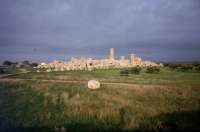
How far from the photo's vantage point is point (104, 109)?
651 inches

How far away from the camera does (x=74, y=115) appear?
15.8 m

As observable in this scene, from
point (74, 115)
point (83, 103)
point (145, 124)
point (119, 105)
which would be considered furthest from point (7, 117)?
point (145, 124)

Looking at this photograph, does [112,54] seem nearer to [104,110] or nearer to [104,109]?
[104,109]

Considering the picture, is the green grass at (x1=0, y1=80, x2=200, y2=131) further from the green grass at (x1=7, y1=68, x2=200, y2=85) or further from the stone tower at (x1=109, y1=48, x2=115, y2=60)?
the stone tower at (x1=109, y1=48, x2=115, y2=60)

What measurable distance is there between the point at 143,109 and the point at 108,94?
6.04 m

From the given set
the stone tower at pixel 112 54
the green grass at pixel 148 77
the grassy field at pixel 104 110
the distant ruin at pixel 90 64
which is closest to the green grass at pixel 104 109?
the grassy field at pixel 104 110

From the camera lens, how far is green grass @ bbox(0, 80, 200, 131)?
13.2 meters

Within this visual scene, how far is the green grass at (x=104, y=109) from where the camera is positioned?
43.4 feet

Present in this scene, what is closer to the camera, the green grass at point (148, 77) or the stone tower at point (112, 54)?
the green grass at point (148, 77)

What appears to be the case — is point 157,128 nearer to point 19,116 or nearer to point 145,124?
point 145,124

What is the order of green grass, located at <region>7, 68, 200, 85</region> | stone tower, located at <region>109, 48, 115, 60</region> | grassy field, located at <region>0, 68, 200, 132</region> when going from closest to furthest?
grassy field, located at <region>0, 68, 200, 132</region>
green grass, located at <region>7, 68, 200, 85</region>
stone tower, located at <region>109, 48, 115, 60</region>

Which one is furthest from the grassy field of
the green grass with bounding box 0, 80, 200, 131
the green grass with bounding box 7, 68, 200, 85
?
the green grass with bounding box 7, 68, 200, 85

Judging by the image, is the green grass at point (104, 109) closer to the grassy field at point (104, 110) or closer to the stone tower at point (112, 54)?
the grassy field at point (104, 110)

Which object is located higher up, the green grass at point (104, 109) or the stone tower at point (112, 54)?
the stone tower at point (112, 54)
